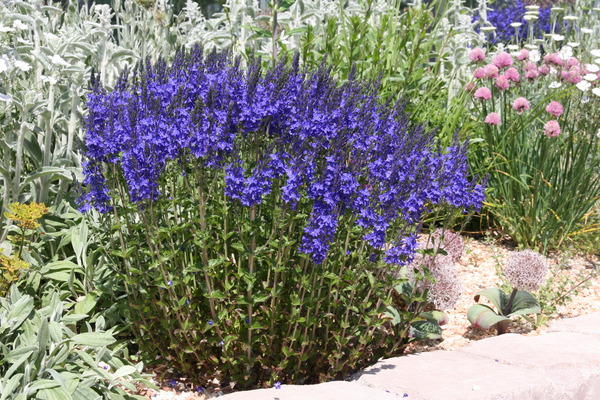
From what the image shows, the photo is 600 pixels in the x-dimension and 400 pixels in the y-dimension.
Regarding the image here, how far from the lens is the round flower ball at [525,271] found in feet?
13.4

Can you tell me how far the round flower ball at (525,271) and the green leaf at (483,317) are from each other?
0.21 meters

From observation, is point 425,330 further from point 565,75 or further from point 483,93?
point 565,75

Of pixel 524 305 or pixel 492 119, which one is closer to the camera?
pixel 524 305

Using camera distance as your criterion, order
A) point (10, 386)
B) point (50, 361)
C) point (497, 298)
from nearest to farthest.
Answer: point (10, 386)
point (50, 361)
point (497, 298)

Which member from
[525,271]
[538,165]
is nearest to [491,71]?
[538,165]

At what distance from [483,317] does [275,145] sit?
1.89 metres

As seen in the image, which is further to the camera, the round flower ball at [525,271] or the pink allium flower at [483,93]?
the pink allium flower at [483,93]

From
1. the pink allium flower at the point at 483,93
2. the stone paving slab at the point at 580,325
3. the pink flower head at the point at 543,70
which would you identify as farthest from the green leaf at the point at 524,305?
the pink flower head at the point at 543,70

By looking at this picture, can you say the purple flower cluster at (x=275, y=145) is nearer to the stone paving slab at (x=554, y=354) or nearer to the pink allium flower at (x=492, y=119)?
the stone paving slab at (x=554, y=354)

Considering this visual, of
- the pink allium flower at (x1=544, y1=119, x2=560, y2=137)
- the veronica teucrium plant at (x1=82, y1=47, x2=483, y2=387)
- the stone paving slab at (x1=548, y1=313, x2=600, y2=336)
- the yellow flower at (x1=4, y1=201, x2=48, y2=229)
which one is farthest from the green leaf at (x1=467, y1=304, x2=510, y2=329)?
the yellow flower at (x1=4, y1=201, x2=48, y2=229)

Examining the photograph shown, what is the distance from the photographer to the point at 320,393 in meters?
2.84

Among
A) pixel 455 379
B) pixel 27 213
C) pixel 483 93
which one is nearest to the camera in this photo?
pixel 455 379

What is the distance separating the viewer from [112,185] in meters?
3.01

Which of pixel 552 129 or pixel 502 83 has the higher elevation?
pixel 502 83
